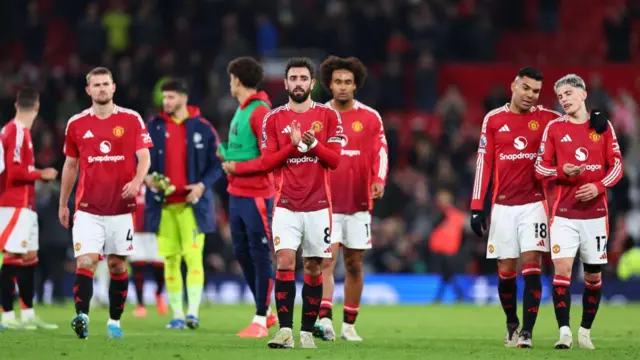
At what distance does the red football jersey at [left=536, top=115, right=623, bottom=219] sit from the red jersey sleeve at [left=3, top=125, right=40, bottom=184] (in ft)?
19.6

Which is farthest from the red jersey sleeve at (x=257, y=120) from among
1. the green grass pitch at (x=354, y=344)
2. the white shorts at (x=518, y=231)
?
the white shorts at (x=518, y=231)

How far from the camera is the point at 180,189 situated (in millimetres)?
15398

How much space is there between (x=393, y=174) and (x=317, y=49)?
3.71 m

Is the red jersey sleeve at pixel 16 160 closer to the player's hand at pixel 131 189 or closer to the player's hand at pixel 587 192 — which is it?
Answer: the player's hand at pixel 131 189

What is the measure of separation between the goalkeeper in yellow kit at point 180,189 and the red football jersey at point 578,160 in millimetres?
4686

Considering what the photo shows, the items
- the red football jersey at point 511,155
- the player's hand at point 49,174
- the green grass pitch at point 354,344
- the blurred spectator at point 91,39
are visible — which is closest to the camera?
the green grass pitch at point 354,344

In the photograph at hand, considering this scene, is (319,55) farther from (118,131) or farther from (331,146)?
(331,146)

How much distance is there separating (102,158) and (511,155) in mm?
4159

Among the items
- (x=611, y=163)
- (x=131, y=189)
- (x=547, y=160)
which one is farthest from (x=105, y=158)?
(x=611, y=163)

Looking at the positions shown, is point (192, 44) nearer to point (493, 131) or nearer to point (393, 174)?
point (393, 174)

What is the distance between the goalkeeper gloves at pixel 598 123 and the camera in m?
12.4

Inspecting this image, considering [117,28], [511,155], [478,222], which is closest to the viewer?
[478,222]

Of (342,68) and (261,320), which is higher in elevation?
(342,68)

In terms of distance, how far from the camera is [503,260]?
12789mm
